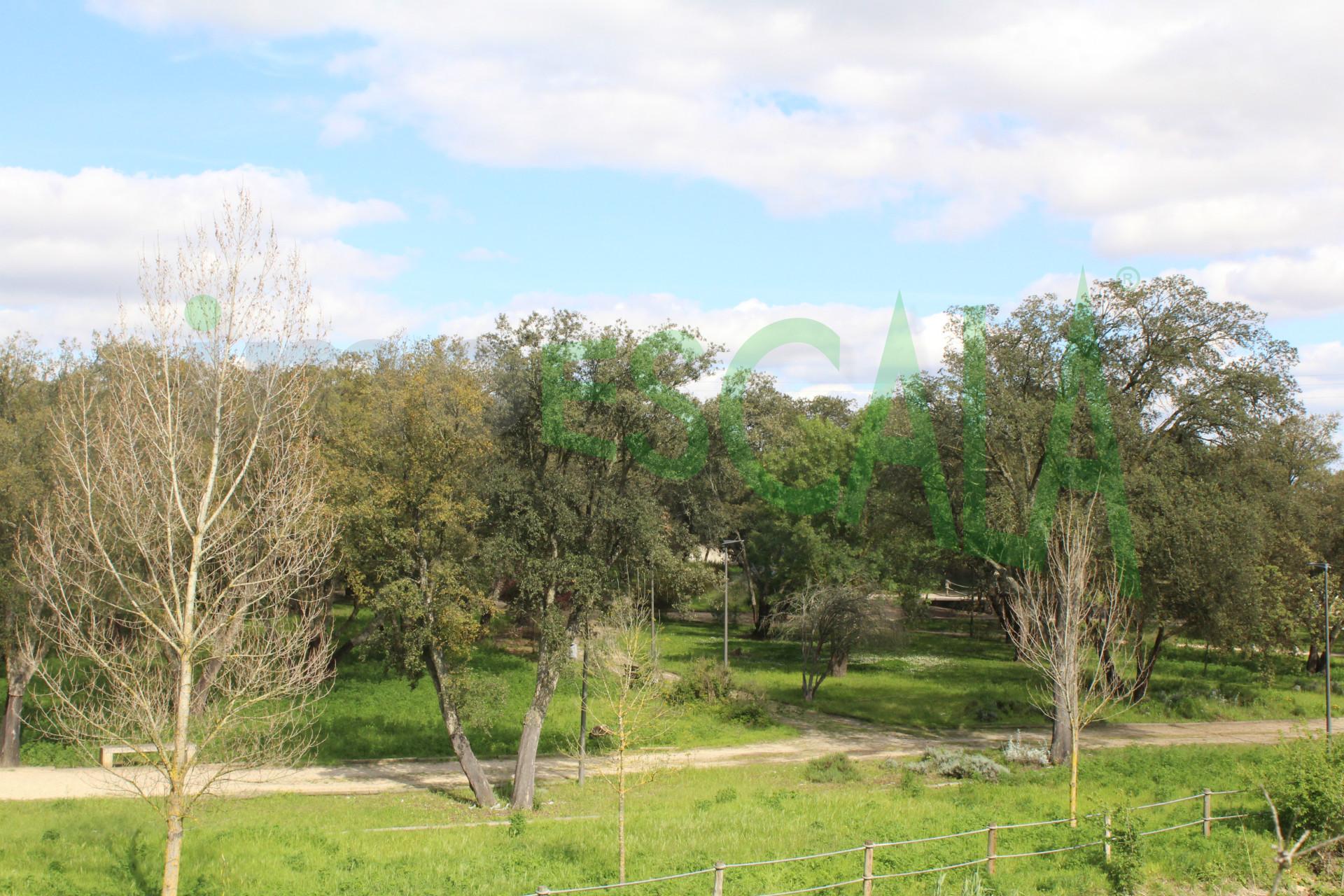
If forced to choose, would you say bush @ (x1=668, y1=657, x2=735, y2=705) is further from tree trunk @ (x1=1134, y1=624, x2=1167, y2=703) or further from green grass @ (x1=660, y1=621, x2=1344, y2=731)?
tree trunk @ (x1=1134, y1=624, x2=1167, y2=703)

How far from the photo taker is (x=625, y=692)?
16.8m

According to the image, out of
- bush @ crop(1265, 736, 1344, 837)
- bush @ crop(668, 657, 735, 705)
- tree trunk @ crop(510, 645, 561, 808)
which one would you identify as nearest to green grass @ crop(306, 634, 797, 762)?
bush @ crop(668, 657, 735, 705)

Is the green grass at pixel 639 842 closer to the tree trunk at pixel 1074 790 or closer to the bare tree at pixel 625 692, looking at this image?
the tree trunk at pixel 1074 790

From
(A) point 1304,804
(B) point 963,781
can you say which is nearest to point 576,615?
(B) point 963,781

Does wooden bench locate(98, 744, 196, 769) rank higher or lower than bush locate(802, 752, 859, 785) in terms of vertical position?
higher

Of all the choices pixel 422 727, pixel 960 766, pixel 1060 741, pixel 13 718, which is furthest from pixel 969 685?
pixel 13 718

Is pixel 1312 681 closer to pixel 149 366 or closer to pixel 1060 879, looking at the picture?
pixel 1060 879

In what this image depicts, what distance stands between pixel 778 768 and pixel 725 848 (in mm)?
12244

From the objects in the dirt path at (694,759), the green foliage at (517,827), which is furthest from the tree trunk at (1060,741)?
the green foliage at (517,827)

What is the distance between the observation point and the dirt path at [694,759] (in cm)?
2581

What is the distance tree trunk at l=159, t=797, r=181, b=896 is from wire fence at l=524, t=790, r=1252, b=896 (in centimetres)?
455

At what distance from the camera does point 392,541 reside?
2425 centimetres

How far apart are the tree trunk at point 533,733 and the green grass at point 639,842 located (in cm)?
90

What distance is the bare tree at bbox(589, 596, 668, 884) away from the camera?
16922 millimetres
